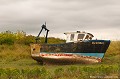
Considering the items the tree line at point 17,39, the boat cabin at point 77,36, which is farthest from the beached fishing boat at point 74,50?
the tree line at point 17,39

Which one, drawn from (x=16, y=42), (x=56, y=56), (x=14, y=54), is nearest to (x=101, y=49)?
(x=56, y=56)

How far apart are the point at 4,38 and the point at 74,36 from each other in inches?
736

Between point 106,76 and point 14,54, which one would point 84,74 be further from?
point 14,54

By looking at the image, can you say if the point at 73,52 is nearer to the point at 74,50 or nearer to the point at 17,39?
the point at 74,50

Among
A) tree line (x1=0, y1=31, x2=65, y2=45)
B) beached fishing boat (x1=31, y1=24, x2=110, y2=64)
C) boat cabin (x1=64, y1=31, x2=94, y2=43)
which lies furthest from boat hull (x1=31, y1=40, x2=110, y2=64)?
tree line (x1=0, y1=31, x2=65, y2=45)

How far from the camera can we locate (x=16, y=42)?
163 ft

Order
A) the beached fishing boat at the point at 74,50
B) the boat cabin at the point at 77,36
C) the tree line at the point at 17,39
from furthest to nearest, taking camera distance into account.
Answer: the tree line at the point at 17,39 < the boat cabin at the point at 77,36 < the beached fishing boat at the point at 74,50

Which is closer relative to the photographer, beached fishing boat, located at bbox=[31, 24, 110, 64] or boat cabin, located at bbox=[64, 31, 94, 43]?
beached fishing boat, located at bbox=[31, 24, 110, 64]

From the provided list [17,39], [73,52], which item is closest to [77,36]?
[73,52]

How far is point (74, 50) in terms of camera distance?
31609mm

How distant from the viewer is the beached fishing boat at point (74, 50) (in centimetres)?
3144

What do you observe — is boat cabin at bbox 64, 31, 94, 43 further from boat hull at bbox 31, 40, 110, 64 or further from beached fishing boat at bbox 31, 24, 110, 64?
boat hull at bbox 31, 40, 110, 64

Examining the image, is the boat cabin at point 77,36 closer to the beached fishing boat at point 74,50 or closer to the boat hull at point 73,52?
the beached fishing boat at point 74,50

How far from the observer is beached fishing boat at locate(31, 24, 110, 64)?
31438 millimetres
